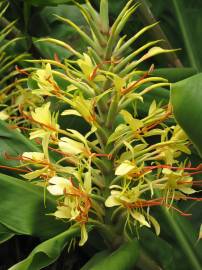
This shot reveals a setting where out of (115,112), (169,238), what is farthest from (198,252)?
(115,112)

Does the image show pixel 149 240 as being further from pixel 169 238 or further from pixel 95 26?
pixel 95 26

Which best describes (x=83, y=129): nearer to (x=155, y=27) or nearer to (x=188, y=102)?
(x=155, y=27)

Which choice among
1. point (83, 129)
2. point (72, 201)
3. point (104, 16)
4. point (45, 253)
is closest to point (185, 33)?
point (83, 129)

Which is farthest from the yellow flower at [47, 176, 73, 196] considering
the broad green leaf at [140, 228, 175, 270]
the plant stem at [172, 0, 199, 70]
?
the plant stem at [172, 0, 199, 70]

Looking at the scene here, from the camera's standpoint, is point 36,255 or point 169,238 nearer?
point 36,255

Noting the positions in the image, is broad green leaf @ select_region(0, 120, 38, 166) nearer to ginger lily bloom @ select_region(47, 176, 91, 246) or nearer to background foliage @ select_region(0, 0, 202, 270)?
background foliage @ select_region(0, 0, 202, 270)

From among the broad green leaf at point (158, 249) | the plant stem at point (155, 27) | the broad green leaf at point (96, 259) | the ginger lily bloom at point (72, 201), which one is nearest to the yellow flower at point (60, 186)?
the ginger lily bloom at point (72, 201)

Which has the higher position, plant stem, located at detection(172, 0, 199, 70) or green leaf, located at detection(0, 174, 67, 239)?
plant stem, located at detection(172, 0, 199, 70)
